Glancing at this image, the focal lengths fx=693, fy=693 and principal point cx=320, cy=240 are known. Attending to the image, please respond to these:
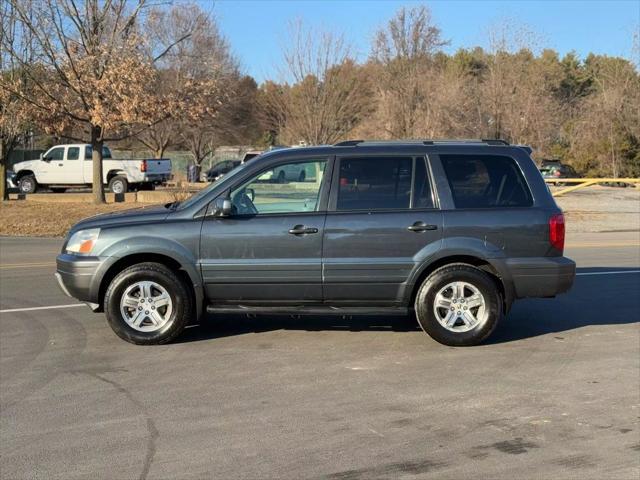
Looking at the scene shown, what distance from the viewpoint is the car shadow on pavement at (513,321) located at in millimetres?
7312

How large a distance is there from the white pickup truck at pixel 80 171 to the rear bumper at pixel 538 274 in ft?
77.6

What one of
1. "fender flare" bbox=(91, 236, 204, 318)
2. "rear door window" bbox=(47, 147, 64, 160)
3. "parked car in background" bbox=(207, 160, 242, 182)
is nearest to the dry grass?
"rear door window" bbox=(47, 147, 64, 160)

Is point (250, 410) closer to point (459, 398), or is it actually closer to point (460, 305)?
point (459, 398)

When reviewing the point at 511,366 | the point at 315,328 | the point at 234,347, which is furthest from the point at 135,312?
the point at 511,366

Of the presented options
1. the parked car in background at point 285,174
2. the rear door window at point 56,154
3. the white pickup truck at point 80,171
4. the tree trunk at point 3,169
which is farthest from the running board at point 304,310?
the rear door window at point 56,154

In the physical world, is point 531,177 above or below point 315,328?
above

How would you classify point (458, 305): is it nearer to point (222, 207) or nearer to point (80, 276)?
point (222, 207)

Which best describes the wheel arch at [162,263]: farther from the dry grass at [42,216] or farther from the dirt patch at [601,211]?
the dirt patch at [601,211]

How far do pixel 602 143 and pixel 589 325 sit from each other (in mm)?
39880

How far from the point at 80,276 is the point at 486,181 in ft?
13.3

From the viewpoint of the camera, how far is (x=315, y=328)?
7.44 m

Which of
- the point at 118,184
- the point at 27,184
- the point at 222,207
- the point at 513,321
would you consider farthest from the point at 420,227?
the point at 27,184

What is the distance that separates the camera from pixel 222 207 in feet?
21.4

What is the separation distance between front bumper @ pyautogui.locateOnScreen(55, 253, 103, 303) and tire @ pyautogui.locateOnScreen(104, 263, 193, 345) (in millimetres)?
175
